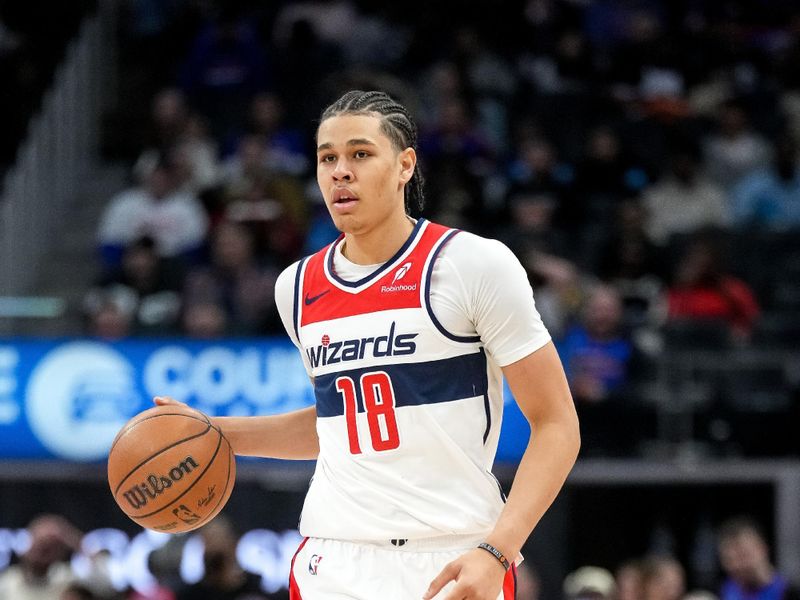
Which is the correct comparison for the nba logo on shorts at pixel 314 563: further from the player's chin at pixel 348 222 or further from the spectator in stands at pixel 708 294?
the spectator in stands at pixel 708 294

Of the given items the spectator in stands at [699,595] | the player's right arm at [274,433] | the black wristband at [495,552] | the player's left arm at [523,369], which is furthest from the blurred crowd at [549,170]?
the black wristband at [495,552]

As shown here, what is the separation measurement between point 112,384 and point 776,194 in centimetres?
589

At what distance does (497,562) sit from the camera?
140 inches

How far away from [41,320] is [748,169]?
20.9ft

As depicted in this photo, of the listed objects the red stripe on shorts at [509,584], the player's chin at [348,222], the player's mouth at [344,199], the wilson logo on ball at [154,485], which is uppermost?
the player's mouth at [344,199]

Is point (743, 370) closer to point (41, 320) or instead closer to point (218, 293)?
point (218, 293)

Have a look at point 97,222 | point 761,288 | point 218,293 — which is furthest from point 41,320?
point 761,288

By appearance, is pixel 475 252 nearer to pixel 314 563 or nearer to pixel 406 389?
pixel 406 389

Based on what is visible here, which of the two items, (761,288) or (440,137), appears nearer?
(761,288)

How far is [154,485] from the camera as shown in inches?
163

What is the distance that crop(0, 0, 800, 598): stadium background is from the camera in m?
9.79

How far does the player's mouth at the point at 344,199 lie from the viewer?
394 cm

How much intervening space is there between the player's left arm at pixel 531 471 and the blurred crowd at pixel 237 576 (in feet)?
17.0

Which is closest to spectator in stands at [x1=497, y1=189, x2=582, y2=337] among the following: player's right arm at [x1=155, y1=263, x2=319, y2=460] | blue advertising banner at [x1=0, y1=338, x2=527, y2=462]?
blue advertising banner at [x1=0, y1=338, x2=527, y2=462]
